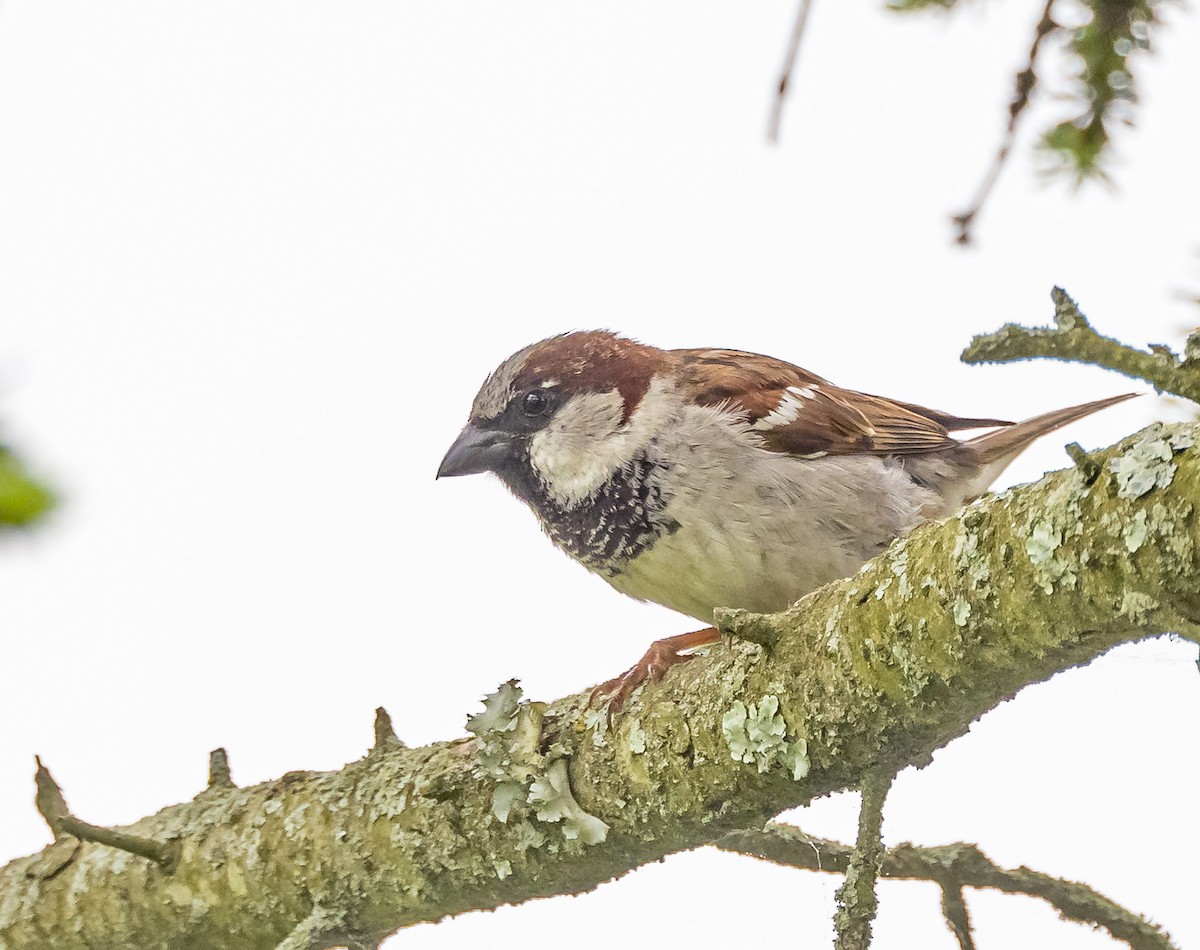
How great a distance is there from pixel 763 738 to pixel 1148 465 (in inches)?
27.9

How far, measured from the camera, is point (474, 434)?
3.02 m

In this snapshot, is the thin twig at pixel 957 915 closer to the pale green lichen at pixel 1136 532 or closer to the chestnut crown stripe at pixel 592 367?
the pale green lichen at pixel 1136 532

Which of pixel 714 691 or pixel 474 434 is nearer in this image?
pixel 714 691

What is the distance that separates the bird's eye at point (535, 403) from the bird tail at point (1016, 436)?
99 cm

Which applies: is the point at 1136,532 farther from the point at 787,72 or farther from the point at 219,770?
the point at 219,770

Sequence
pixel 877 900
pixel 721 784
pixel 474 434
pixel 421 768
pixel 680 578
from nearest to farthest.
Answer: pixel 877 900 < pixel 721 784 < pixel 421 768 < pixel 680 578 < pixel 474 434

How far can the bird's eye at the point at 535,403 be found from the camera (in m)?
2.98

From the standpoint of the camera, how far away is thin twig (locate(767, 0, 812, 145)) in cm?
171

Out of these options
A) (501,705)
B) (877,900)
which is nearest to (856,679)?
(877,900)

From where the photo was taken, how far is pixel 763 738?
183cm

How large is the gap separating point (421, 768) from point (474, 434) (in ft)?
3.00

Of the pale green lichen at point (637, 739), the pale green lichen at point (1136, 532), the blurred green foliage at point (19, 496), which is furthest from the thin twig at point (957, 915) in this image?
the blurred green foliage at point (19, 496)

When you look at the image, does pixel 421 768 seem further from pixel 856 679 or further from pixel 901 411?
pixel 901 411

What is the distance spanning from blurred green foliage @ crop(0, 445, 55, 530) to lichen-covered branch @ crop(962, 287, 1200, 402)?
93 centimetres
